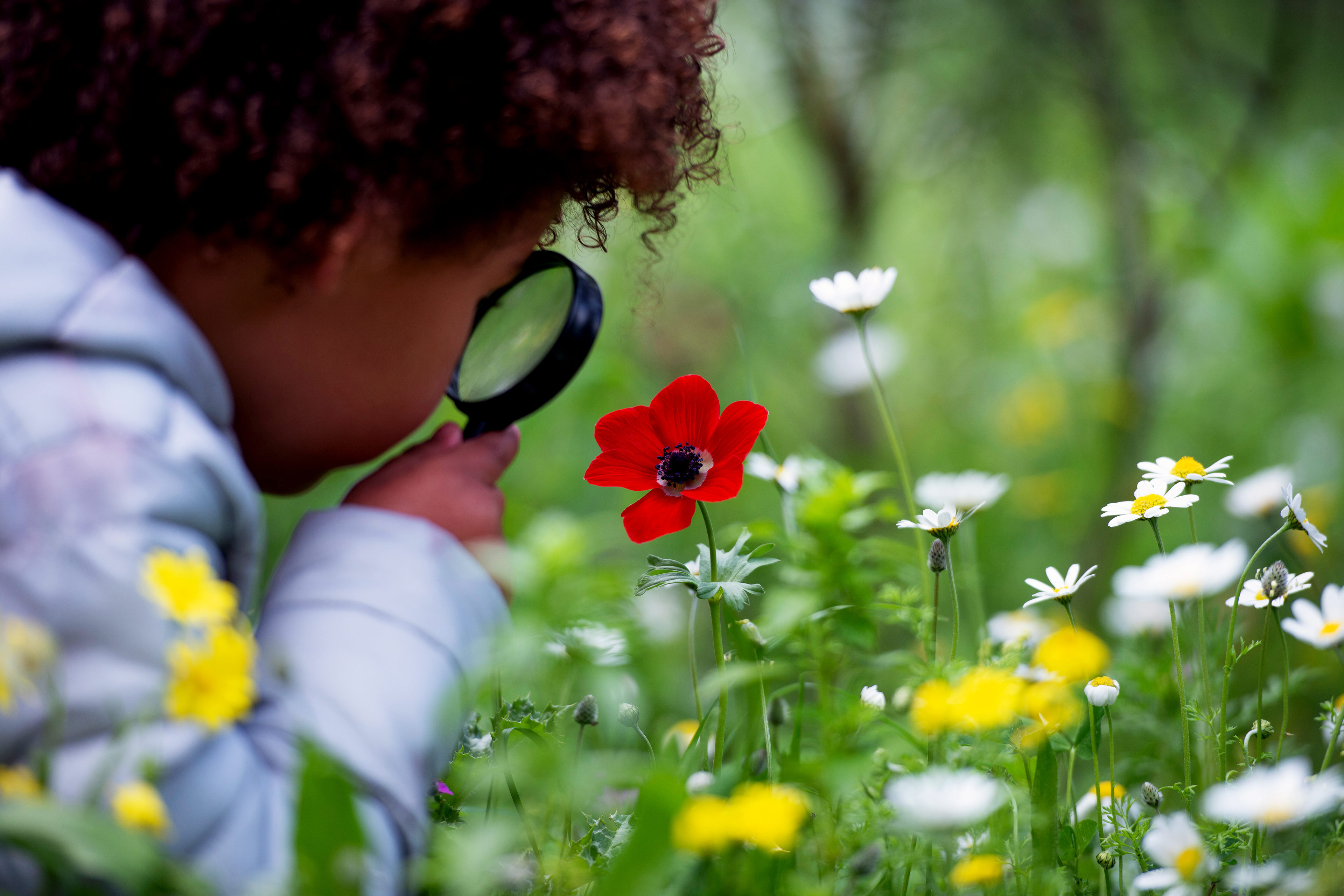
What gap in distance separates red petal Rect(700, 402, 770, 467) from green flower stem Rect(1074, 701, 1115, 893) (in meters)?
0.27

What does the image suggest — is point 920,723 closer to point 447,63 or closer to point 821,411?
point 447,63

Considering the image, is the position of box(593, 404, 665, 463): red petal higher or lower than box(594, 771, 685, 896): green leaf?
higher

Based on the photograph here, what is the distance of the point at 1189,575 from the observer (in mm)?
640

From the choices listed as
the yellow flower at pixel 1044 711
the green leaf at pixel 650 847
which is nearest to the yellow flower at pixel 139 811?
the green leaf at pixel 650 847

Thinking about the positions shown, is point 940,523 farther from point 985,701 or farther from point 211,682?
point 211,682

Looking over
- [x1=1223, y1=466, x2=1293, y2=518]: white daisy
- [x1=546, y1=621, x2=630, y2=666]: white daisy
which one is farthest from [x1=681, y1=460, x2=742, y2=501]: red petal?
[x1=1223, y1=466, x2=1293, y2=518]: white daisy

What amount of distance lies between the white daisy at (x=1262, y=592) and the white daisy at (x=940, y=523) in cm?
18

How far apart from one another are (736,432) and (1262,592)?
1.20 feet

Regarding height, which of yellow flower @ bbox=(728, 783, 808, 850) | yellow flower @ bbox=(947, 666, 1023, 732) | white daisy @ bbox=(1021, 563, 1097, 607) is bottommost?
yellow flower @ bbox=(728, 783, 808, 850)

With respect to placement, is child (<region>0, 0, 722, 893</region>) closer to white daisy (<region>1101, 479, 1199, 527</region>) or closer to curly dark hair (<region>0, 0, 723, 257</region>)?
curly dark hair (<region>0, 0, 723, 257</region>)

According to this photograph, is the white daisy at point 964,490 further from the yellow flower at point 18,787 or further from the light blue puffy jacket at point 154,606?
the yellow flower at point 18,787

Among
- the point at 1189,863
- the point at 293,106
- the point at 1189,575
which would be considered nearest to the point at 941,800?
the point at 1189,863

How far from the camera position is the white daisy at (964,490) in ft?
2.84

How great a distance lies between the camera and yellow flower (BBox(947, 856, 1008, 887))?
0.52m
